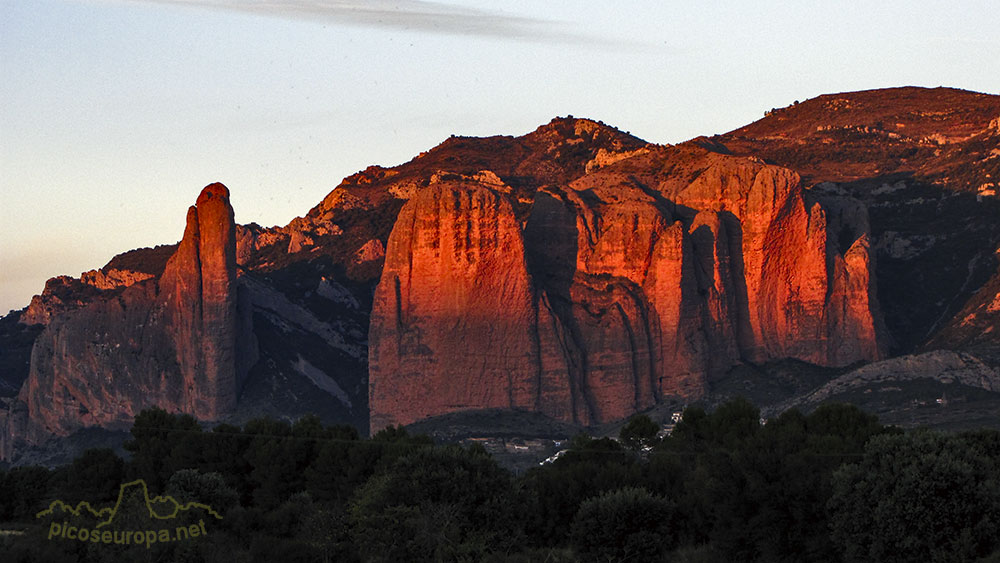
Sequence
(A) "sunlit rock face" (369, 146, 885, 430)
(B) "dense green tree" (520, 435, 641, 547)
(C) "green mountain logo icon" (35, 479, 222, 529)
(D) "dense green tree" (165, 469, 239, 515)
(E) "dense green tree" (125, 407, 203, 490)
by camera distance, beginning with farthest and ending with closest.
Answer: (A) "sunlit rock face" (369, 146, 885, 430), (E) "dense green tree" (125, 407, 203, 490), (D) "dense green tree" (165, 469, 239, 515), (B) "dense green tree" (520, 435, 641, 547), (C) "green mountain logo icon" (35, 479, 222, 529)

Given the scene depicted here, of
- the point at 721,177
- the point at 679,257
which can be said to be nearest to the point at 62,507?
the point at 679,257

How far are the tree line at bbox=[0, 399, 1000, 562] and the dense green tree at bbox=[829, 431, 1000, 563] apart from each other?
1.8 inches

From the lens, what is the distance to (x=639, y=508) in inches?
2616

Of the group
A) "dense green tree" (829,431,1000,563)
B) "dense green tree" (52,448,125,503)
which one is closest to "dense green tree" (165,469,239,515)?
"dense green tree" (52,448,125,503)

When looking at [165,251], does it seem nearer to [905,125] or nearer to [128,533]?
[905,125]

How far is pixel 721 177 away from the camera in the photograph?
135875 mm

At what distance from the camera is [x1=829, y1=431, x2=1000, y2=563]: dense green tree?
200ft

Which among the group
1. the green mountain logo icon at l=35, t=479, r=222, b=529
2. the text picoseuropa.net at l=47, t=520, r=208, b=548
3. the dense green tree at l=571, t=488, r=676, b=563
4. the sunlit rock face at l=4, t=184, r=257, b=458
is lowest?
the dense green tree at l=571, t=488, r=676, b=563

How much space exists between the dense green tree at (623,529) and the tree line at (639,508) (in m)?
0.07

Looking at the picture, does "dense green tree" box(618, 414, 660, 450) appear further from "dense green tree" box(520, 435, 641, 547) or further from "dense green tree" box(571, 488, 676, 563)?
"dense green tree" box(571, 488, 676, 563)

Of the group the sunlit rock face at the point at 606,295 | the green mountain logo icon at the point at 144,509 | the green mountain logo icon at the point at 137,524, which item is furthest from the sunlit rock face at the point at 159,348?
the green mountain logo icon at the point at 137,524

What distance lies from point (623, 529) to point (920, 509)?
1017cm

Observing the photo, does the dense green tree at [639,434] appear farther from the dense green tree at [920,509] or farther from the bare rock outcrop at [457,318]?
the bare rock outcrop at [457,318]

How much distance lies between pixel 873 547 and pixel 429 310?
68835 mm
